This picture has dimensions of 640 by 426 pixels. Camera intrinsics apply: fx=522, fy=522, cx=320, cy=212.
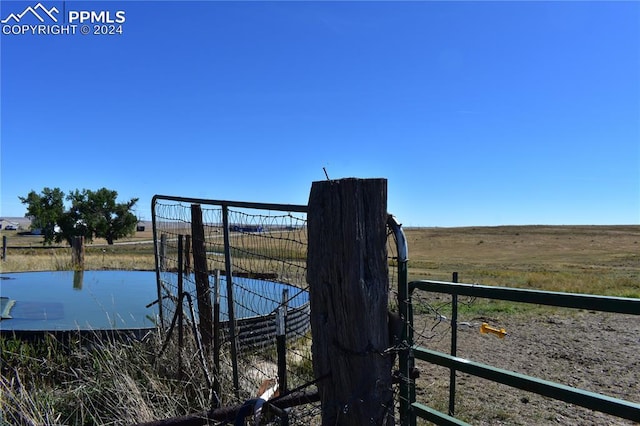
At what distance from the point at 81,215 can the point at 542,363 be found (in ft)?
160

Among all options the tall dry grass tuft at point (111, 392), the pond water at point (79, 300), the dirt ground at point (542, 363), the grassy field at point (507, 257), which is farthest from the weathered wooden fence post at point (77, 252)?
the tall dry grass tuft at point (111, 392)

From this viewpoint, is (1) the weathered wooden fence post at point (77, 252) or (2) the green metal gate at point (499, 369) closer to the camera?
(2) the green metal gate at point (499, 369)

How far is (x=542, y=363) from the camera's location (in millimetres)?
6777

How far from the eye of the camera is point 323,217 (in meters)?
2.12

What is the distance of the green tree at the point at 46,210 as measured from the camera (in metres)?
46.2

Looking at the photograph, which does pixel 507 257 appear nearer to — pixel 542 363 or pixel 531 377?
pixel 542 363

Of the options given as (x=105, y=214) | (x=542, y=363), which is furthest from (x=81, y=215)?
(x=542, y=363)

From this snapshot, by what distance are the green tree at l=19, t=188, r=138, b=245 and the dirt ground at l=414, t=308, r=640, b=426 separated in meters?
42.7

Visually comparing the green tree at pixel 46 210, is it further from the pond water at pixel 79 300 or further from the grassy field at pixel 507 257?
the pond water at pixel 79 300

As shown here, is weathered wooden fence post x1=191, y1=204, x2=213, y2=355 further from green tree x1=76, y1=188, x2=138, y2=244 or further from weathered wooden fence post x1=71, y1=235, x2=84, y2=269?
green tree x1=76, y1=188, x2=138, y2=244

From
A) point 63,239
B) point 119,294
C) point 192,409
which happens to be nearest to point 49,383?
point 192,409

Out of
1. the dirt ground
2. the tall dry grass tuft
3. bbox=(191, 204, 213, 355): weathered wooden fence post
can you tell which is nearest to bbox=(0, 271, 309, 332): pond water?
bbox=(191, 204, 213, 355): weathered wooden fence post

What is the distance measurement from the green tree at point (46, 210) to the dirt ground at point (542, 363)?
45.2 metres

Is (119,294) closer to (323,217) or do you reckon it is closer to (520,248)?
(323,217)
